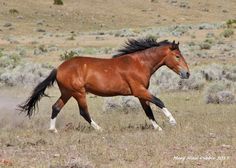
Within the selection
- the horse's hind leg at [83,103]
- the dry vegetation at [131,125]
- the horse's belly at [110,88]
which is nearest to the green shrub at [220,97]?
the dry vegetation at [131,125]

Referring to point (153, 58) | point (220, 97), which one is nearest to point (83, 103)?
point (153, 58)

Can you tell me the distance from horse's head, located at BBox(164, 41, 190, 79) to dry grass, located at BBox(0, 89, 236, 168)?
1156 millimetres

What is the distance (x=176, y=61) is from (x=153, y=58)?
19.8 inches

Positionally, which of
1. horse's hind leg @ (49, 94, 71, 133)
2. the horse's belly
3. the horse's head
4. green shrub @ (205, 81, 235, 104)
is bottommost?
green shrub @ (205, 81, 235, 104)

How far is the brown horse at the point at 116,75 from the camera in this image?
11844 mm

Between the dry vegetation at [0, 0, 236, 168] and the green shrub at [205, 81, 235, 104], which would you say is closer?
the dry vegetation at [0, 0, 236, 168]

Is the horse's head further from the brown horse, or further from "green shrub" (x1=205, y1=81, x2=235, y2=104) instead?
"green shrub" (x1=205, y1=81, x2=235, y2=104)

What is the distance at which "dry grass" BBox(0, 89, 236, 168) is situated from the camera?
8500mm

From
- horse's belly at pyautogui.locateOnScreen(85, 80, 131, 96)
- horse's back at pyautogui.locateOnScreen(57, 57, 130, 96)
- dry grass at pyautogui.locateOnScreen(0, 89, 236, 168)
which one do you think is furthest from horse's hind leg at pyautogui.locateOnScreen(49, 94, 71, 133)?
horse's belly at pyautogui.locateOnScreen(85, 80, 131, 96)

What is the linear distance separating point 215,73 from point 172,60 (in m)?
11.7

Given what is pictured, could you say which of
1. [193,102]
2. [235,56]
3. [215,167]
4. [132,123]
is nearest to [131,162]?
[215,167]

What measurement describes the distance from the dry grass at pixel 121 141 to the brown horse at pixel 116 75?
661 millimetres

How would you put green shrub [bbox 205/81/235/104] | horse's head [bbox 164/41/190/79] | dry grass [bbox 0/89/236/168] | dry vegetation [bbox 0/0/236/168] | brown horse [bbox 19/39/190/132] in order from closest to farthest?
dry grass [bbox 0/89/236/168]
dry vegetation [bbox 0/0/236/168]
brown horse [bbox 19/39/190/132]
horse's head [bbox 164/41/190/79]
green shrub [bbox 205/81/235/104]

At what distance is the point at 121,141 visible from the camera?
10.3 meters
